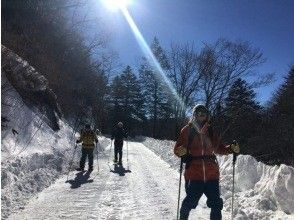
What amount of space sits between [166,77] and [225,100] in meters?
8.30

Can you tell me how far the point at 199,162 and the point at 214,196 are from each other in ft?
1.84

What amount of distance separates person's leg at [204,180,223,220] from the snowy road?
2115mm

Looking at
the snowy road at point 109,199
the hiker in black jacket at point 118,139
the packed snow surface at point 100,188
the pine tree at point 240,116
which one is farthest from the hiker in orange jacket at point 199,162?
the pine tree at point 240,116

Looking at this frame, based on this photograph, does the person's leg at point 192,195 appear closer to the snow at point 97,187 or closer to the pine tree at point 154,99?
the snow at point 97,187

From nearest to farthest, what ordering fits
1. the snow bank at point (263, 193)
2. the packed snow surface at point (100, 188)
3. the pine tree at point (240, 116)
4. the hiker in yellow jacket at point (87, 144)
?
the snow bank at point (263, 193)
the packed snow surface at point (100, 188)
the hiker in yellow jacket at point (87, 144)
the pine tree at point (240, 116)

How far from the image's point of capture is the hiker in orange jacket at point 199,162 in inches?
250

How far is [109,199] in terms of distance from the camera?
10.3 meters

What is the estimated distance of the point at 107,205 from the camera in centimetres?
960

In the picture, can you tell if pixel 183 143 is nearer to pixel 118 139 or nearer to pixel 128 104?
pixel 118 139

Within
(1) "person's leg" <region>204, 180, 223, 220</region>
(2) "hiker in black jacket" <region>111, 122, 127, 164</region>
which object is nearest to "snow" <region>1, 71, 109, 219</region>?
(2) "hiker in black jacket" <region>111, 122, 127, 164</region>

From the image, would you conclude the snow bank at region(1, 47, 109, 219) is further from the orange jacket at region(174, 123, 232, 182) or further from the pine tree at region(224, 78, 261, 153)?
the pine tree at region(224, 78, 261, 153)

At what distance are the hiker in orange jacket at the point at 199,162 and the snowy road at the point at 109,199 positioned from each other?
2272 mm

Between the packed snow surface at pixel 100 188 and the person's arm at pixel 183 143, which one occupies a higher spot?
the person's arm at pixel 183 143

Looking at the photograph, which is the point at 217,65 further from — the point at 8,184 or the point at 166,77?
the point at 8,184
